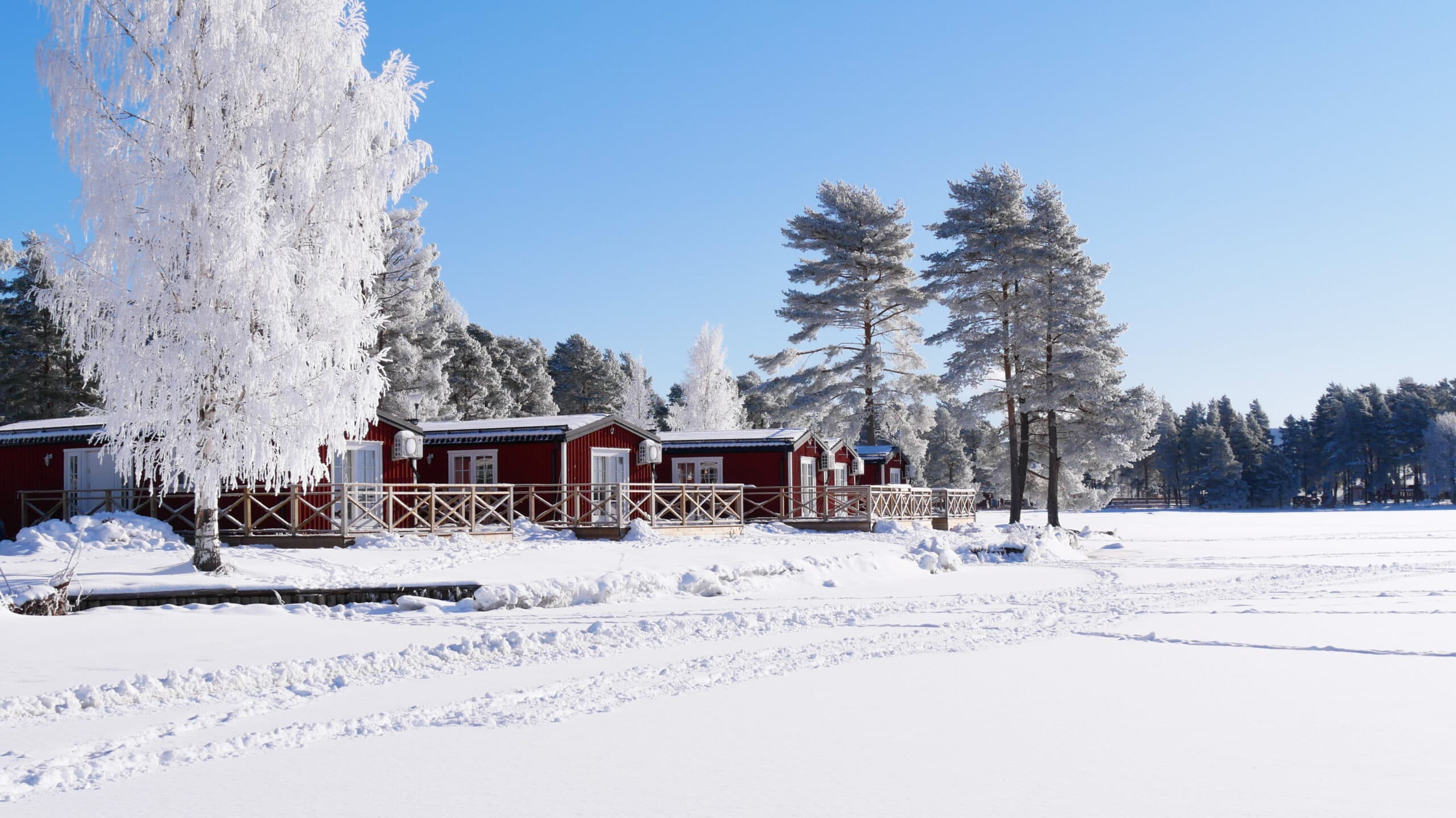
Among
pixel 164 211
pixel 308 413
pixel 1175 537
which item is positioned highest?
pixel 164 211

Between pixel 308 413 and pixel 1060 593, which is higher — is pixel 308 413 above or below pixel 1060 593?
above

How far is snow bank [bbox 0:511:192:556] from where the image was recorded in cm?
1736

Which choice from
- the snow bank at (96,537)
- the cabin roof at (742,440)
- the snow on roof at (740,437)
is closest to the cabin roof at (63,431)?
the snow bank at (96,537)

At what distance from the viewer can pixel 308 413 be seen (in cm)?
1409

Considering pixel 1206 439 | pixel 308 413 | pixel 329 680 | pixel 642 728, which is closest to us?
pixel 642 728

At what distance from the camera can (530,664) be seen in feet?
28.8

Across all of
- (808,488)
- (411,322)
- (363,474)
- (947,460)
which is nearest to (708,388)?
(411,322)

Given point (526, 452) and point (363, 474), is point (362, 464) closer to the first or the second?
point (363, 474)

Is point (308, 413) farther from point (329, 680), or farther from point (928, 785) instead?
point (928, 785)

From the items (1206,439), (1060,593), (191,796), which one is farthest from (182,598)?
(1206,439)

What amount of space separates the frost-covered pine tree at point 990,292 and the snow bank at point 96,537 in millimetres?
22761

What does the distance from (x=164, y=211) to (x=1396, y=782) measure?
14.6 meters

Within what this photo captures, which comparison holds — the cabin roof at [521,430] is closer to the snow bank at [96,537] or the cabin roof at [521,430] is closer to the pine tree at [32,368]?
the snow bank at [96,537]

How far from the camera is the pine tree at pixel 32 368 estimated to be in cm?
3812
